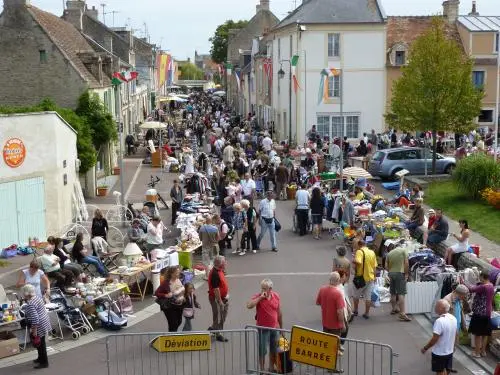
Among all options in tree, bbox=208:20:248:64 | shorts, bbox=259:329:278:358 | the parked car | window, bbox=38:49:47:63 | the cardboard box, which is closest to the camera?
shorts, bbox=259:329:278:358

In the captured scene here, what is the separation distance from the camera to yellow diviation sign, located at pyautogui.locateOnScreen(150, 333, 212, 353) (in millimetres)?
10336

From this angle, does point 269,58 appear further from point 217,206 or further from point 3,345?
point 3,345

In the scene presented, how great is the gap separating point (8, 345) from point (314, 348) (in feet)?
17.6

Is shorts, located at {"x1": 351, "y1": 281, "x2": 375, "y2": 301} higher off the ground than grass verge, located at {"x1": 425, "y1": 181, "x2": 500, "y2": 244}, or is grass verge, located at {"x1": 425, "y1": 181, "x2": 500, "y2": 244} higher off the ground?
grass verge, located at {"x1": 425, "y1": 181, "x2": 500, "y2": 244}

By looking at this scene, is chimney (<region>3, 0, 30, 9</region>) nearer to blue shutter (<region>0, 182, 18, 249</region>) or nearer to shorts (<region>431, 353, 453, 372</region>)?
blue shutter (<region>0, 182, 18, 249</region>)

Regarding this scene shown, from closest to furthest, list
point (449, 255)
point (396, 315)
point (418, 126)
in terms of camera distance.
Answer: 1. point (396, 315)
2. point (449, 255)
3. point (418, 126)

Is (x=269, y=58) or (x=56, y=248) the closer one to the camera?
(x=56, y=248)

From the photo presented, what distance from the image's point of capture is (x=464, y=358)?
11758mm

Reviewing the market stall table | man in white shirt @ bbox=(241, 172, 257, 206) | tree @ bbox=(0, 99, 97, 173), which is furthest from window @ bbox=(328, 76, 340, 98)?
the market stall table

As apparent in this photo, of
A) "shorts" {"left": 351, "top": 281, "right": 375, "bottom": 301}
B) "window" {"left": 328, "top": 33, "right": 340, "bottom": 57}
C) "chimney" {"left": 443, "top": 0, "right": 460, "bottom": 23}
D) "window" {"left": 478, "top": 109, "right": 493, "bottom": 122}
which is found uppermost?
"chimney" {"left": 443, "top": 0, "right": 460, "bottom": 23}

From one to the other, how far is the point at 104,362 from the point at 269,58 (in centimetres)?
4108

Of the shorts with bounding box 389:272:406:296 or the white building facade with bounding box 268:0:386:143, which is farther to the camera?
the white building facade with bounding box 268:0:386:143

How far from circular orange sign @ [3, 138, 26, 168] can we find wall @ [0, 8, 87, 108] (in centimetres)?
1148

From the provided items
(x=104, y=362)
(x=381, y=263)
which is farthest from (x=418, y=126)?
(x=104, y=362)
